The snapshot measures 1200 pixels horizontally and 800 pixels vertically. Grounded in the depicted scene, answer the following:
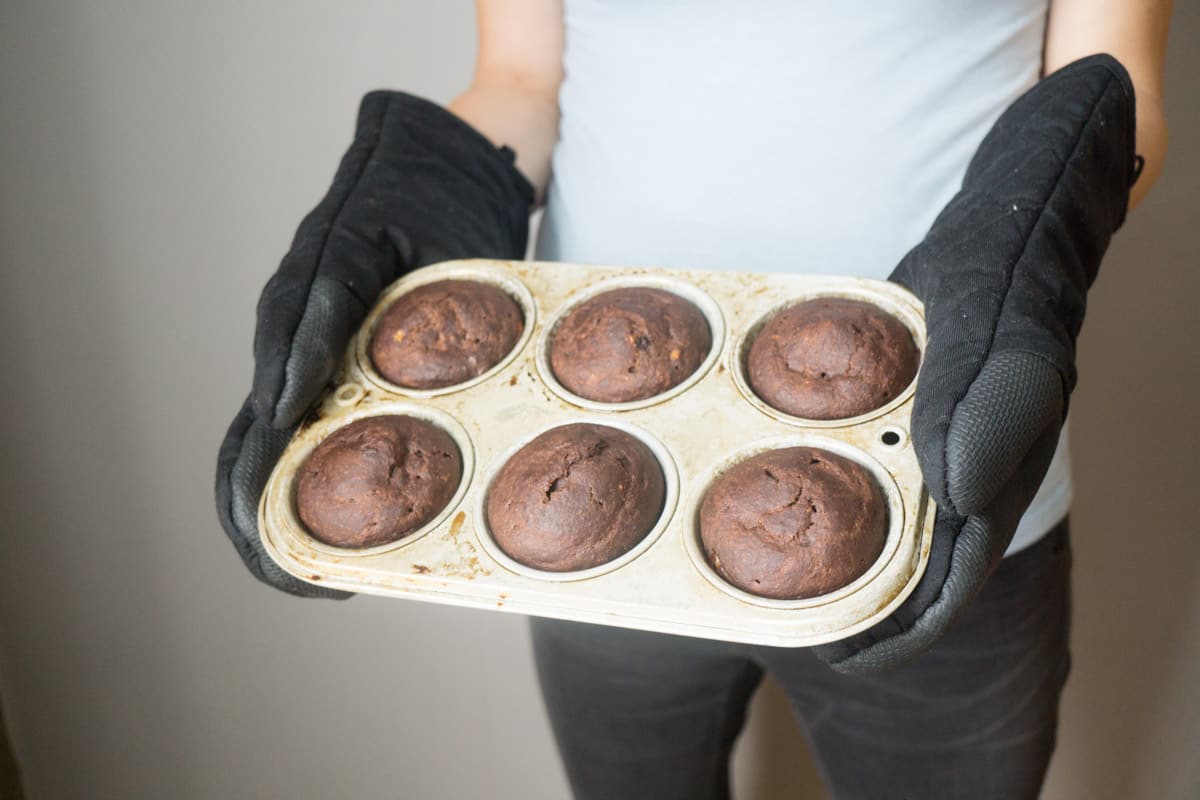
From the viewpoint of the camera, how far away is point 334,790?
277 centimetres

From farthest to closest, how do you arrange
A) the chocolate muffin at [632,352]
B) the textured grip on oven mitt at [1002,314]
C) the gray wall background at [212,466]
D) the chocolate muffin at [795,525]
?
1. the gray wall background at [212,466]
2. the chocolate muffin at [632,352]
3. the chocolate muffin at [795,525]
4. the textured grip on oven mitt at [1002,314]

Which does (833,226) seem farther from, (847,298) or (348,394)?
(348,394)

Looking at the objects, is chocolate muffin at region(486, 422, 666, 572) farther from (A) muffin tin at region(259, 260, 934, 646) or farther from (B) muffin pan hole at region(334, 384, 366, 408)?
(B) muffin pan hole at region(334, 384, 366, 408)

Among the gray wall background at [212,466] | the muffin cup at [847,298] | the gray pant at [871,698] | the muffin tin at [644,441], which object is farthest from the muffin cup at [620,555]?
the gray wall background at [212,466]

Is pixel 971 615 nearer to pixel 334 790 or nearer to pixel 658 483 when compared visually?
pixel 658 483

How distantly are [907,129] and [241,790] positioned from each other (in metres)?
2.27

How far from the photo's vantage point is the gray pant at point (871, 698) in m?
1.47

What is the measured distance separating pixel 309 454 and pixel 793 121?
2.60 feet

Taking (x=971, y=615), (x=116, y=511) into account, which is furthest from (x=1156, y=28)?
(x=116, y=511)

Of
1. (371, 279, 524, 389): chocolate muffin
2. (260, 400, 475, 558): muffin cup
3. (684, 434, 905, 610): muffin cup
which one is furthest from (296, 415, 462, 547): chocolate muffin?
(684, 434, 905, 610): muffin cup

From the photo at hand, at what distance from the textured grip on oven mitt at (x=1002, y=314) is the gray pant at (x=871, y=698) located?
0.27 meters

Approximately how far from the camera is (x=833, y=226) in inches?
57.9

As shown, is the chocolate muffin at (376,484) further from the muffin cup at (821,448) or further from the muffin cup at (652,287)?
the muffin cup at (821,448)

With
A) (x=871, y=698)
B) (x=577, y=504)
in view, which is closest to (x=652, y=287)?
(x=577, y=504)
